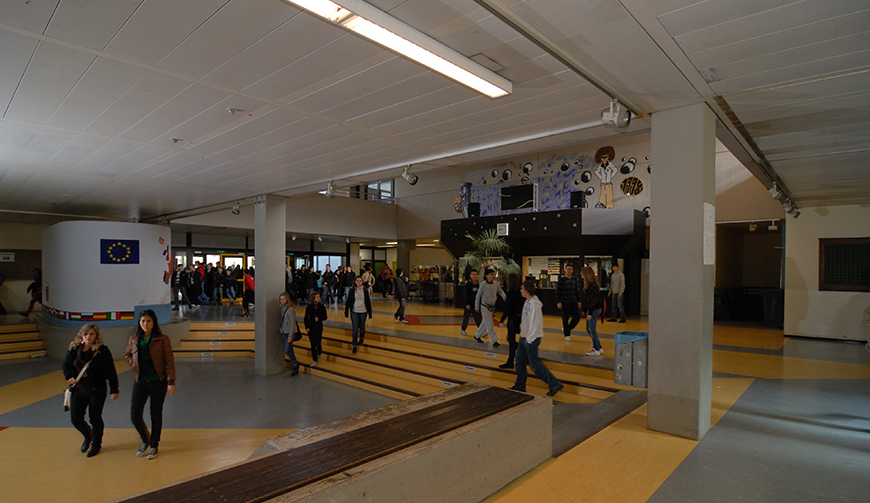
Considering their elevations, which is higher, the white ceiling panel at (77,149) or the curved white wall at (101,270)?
the white ceiling panel at (77,149)

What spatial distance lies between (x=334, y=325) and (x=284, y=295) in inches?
114

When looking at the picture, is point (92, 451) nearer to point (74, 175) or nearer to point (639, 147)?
point (74, 175)

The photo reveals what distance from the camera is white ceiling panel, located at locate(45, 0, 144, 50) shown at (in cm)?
240

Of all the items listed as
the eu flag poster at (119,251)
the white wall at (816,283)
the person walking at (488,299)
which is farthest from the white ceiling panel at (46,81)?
the white wall at (816,283)

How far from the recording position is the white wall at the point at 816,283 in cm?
951

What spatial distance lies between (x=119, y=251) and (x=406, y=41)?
1115 centimetres

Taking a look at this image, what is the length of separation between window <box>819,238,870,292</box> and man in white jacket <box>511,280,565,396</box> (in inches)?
309

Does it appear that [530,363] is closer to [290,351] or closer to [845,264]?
[290,351]

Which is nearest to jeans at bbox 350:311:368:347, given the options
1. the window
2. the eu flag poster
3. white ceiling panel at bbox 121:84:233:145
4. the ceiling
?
the ceiling

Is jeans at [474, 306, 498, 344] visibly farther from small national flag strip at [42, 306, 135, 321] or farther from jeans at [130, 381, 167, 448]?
small national flag strip at [42, 306, 135, 321]

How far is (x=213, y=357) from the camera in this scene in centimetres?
1134

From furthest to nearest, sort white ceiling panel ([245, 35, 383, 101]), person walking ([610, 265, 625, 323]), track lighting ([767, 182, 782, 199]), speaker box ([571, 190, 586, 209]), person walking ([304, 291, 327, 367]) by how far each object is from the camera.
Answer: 1. speaker box ([571, 190, 586, 209])
2. person walking ([610, 265, 625, 323])
3. person walking ([304, 291, 327, 367])
4. track lighting ([767, 182, 782, 199])
5. white ceiling panel ([245, 35, 383, 101])

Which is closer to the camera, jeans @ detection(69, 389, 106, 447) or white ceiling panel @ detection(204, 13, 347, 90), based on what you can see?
white ceiling panel @ detection(204, 13, 347, 90)

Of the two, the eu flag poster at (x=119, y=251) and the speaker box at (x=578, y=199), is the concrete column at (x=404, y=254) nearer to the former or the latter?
the speaker box at (x=578, y=199)
